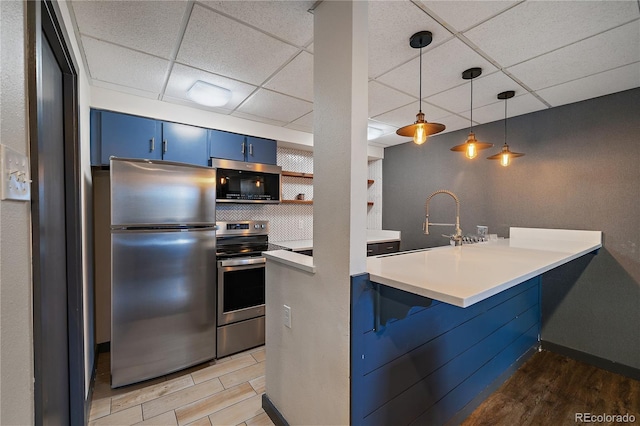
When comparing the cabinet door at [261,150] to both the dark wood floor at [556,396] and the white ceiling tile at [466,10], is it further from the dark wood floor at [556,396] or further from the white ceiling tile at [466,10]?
the dark wood floor at [556,396]

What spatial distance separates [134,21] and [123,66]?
0.60m

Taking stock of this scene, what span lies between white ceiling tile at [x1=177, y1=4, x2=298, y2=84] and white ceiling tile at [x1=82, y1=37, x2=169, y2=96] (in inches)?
9.9

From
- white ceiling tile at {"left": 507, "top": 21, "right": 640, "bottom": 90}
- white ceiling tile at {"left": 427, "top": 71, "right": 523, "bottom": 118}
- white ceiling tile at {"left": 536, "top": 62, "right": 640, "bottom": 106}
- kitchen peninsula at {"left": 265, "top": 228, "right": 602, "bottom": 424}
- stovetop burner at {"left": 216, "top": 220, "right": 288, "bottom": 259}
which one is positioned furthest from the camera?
stovetop burner at {"left": 216, "top": 220, "right": 288, "bottom": 259}

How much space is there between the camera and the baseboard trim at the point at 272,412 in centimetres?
170

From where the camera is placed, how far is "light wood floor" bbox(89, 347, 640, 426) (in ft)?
5.97

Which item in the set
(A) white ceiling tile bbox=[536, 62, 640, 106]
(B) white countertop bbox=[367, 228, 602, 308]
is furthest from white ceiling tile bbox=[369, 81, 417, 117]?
(B) white countertop bbox=[367, 228, 602, 308]

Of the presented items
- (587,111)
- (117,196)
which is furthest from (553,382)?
(117,196)

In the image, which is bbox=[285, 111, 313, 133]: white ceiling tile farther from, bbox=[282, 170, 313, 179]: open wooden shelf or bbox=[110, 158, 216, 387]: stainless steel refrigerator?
bbox=[110, 158, 216, 387]: stainless steel refrigerator

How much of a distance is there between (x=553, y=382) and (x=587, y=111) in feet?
8.01

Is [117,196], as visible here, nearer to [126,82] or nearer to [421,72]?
[126,82]

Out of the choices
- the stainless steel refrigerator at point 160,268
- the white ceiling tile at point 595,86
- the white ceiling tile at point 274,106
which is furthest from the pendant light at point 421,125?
the stainless steel refrigerator at point 160,268

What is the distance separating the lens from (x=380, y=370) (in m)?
Answer: 1.31

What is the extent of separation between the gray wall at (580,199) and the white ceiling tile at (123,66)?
3360mm

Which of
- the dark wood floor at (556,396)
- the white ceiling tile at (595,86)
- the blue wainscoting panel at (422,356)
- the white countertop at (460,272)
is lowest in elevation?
the dark wood floor at (556,396)
